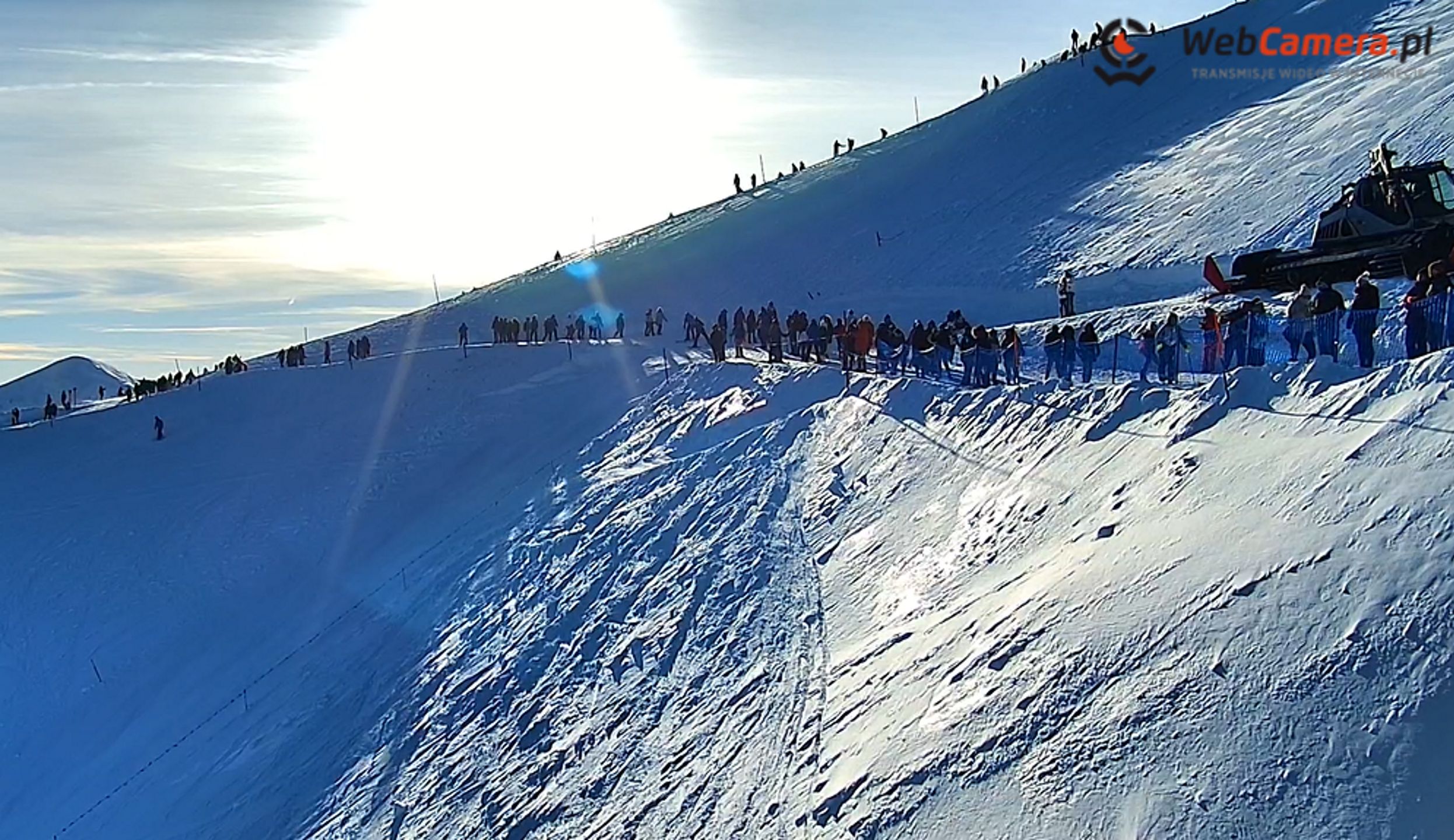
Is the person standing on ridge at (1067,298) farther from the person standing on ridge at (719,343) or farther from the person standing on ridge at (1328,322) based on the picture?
the person standing on ridge at (1328,322)

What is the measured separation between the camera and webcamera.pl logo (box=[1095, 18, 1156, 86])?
54.9 metres

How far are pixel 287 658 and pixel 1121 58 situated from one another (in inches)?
1826

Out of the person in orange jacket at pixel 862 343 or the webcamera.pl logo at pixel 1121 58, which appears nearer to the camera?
the person in orange jacket at pixel 862 343

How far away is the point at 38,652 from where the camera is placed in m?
30.3

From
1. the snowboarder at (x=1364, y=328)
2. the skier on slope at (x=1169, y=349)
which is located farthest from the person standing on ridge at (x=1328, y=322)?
the skier on slope at (x=1169, y=349)

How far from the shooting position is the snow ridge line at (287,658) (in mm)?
24058

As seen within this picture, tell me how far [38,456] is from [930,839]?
1511 inches

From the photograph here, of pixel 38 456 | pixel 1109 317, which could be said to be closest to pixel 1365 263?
pixel 1109 317

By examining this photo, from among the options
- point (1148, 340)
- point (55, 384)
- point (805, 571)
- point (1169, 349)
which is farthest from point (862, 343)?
point (55, 384)

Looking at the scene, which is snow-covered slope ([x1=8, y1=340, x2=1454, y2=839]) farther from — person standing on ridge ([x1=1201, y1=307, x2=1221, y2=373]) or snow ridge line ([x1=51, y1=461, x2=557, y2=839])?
person standing on ridge ([x1=1201, y1=307, x2=1221, y2=373])

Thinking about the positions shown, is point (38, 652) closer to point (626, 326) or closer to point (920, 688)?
point (626, 326)

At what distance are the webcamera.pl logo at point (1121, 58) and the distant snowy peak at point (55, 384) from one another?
4513 inches

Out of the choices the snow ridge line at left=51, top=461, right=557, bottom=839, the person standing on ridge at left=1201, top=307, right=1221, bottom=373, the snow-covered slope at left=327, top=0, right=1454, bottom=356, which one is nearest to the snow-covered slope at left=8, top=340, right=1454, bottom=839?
the snow ridge line at left=51, top=461, right=557, bottom=839

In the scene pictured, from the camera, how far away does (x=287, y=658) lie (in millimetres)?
26578
